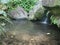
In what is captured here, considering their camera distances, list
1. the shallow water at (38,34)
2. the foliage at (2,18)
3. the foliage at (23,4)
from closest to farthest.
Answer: the foliage at (2,18) < the shallow water at (38,34) < the foliage at (23,4)

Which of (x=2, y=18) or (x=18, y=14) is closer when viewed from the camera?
(x=2, y=18)

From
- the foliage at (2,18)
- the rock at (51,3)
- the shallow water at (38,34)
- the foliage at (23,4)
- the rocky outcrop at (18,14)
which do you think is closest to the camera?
the foliage at (2,18)

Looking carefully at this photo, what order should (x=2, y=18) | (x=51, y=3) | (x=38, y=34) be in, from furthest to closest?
1. (x=51, y=3)
2. (x=38, y=34)
3. (x=2, y=18)

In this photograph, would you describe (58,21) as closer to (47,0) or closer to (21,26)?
(47,0)

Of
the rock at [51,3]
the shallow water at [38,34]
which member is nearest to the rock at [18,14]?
the shallow water at [38,34]

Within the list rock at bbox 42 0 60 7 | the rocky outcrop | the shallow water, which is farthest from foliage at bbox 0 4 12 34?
rock at bbox 42 0 60 7

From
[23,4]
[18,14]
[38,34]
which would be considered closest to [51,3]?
[38,34]

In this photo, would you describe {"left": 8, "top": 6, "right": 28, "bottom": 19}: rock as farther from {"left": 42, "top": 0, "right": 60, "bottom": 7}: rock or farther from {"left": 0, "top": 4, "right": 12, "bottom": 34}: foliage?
{"left": 42, "top": 0, "right": 60, "bottom": 7}: rock

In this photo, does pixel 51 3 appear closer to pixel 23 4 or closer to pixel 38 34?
pixel 38 34

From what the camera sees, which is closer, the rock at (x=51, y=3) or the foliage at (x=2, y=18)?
the foliage at (x=2, y=18)

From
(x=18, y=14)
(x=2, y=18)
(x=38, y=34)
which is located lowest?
(x=18, y=14)

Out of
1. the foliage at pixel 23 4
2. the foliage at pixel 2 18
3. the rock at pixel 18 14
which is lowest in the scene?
the rock at pixel 18 14

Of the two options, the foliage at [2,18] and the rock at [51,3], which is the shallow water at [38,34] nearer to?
the foliage at [2,18]

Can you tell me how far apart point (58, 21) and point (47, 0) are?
36.1 inches
